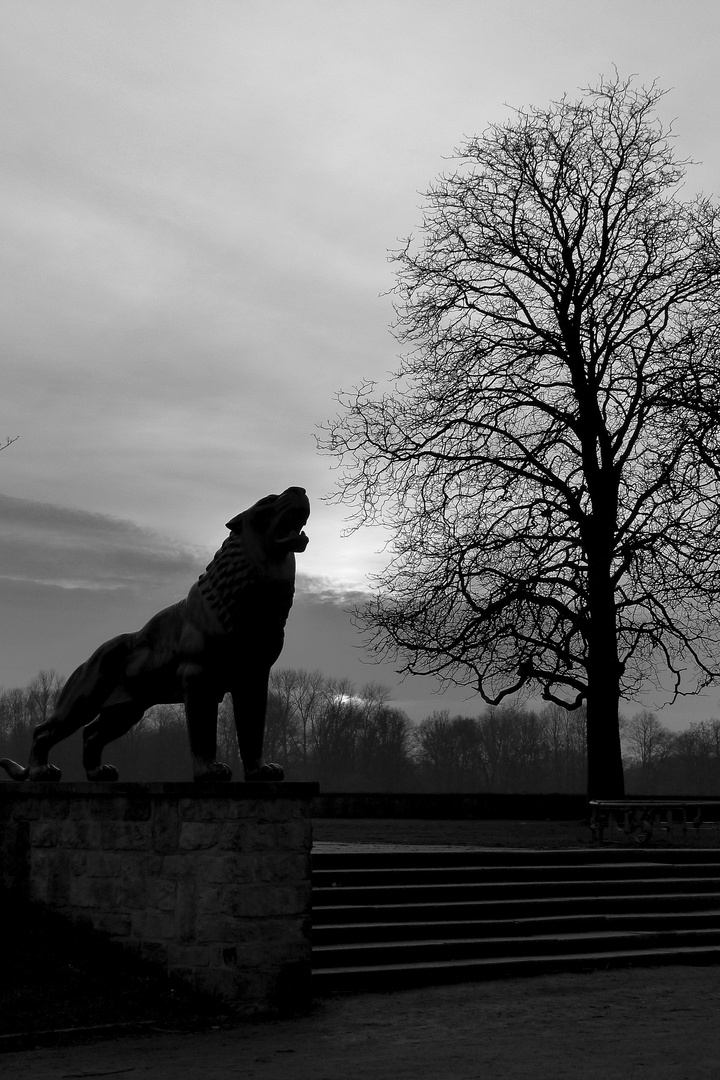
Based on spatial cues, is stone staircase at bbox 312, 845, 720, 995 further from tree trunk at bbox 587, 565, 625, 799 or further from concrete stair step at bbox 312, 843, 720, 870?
tree trunk at bbox 587, 565, 625, 799

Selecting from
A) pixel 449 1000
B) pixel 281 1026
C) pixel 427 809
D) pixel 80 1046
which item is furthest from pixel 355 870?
pixel 427 809

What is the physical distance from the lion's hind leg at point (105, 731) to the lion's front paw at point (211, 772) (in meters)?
1.29

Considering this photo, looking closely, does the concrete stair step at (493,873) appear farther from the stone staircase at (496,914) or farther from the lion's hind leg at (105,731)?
the lion's hind leg at (105,731)

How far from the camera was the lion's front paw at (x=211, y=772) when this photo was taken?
28.1ft

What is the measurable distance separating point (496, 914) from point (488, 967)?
53.9 inches

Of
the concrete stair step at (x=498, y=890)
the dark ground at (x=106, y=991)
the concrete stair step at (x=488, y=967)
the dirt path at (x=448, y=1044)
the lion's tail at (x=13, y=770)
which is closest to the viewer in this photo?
the dirt path at (x=448, y=1044)

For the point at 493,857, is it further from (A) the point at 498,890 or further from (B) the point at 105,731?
(B) the point at 105,731

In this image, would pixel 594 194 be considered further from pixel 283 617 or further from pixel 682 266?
pixel 283 617

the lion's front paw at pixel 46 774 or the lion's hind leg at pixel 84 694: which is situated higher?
the lion's hind leg at pixel 84 694

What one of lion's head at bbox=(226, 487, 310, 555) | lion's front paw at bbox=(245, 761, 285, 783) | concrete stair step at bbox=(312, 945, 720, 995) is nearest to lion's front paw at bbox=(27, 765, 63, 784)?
lion's front paw at bbox=(245, 761, 285, 783)

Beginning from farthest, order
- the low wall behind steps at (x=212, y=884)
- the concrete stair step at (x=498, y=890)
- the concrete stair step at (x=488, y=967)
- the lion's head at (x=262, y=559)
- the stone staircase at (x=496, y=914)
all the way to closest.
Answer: the concrete stair step at (x=498, y=890) < the stone staircase at (x=496, y=914) < the concrete stair step at (x=488, y=967) < the lion's head at (x=262, y=559) < the low wall behind steps at (x=212, y=884)

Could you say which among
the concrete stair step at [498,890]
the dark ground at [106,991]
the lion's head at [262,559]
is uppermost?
the lion's head at [262,559]

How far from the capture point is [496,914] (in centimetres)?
1094

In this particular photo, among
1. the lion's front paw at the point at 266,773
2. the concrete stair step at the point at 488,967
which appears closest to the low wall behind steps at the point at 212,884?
the lion's front paw at the point at 266,773
